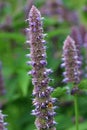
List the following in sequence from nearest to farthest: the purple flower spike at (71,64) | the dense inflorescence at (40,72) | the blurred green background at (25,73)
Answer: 1. the dense inflorescence at (40,72)
2. the purple flower spike at (71,64)
3. the blurred green background at (25,73)

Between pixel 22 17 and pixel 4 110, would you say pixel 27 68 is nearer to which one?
pixel 4 110

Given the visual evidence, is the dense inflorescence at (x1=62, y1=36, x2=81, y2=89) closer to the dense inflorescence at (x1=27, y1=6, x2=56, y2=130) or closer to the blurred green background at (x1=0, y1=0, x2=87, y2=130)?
the blurred green background at (x1=0, y1=0, x2=87, y2=130)

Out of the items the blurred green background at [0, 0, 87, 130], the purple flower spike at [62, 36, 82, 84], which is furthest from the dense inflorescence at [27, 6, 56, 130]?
the purple flower spike at [62, 36, 82, 84]

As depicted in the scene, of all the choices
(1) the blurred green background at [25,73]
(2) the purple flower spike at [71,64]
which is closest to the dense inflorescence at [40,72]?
(1) the blurred green background at [25,73]

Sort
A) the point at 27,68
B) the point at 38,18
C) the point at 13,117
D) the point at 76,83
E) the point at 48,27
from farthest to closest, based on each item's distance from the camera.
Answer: the point at 48,27
the point at 27,68
the point at 13,117
the point at 76,83
the point at 38,18

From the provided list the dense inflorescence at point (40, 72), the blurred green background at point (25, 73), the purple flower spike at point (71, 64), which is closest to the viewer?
the dense inflorescence at point (40, 72)

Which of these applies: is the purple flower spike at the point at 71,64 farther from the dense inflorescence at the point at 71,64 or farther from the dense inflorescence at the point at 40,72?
the dense inflorescence at the point at 40,72

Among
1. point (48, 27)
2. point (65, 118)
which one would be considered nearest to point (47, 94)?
point (65, 118)

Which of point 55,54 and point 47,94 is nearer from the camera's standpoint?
point 47,94
